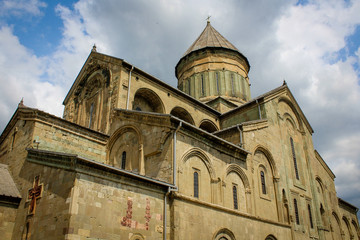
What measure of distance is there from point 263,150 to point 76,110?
11.8 metres

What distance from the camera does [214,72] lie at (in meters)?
27.7

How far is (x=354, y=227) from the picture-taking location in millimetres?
29297

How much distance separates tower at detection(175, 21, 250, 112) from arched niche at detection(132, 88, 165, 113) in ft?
24.1

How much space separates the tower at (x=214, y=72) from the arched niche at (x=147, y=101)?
24.1 feet

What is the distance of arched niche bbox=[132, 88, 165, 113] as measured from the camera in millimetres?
19172

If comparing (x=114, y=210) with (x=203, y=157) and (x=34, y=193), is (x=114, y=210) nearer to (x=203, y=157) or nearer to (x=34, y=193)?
(x=34, y=193)

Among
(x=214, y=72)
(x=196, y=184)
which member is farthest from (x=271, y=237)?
(x=214, y=72)

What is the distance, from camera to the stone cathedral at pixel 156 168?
1012 cm

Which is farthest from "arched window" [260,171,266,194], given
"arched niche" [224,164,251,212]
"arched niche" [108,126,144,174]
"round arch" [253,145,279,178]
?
"arched niche" [108,126,144,174]

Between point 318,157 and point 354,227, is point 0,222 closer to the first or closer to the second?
point 318,157

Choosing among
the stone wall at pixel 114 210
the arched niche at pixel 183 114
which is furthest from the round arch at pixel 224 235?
the arched niche at pixel 183 114

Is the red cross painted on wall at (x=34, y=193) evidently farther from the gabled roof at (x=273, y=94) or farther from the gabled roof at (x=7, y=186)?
the gabled roof at (x=273, y=94)

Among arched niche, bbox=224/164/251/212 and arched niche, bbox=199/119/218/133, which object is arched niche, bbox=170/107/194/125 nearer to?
arched niche, bbox=199/119/218/133

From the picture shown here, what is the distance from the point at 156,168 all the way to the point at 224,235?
3.93m
